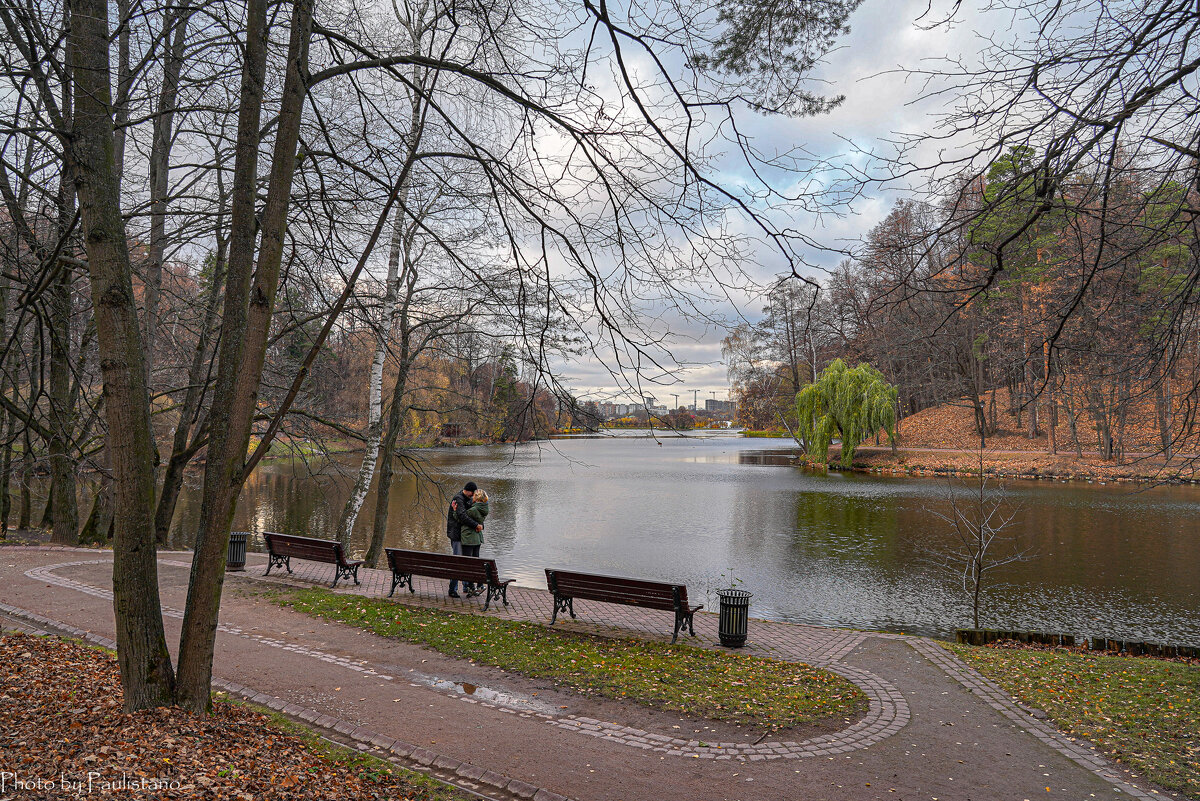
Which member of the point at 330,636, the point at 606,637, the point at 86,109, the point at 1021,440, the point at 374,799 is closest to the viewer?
the point at 374,799

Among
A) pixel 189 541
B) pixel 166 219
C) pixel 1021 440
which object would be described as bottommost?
pixel 189 541

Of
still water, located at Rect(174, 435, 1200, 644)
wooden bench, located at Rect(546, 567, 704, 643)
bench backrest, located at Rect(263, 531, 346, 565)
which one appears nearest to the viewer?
wooden bench, located at Rect(546, 567, 704, 643)

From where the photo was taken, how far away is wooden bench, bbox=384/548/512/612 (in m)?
9.43

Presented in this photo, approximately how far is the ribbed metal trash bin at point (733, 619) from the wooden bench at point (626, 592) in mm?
322

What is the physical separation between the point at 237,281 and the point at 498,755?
3737 mm

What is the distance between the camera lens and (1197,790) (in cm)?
457

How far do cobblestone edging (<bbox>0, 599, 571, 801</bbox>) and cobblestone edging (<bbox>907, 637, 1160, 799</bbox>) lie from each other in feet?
13.0

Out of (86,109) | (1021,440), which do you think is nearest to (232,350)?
(86,109)

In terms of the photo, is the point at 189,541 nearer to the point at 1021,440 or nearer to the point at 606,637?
the point at 606,637

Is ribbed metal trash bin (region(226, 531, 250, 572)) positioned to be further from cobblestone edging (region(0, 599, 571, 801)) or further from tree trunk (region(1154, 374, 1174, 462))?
tree trunk (region(1154, 374, 1174, 462))

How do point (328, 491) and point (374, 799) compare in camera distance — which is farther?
point (328, 491)

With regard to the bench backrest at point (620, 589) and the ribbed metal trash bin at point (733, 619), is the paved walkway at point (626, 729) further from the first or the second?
the bench backrest at point (620, 589)

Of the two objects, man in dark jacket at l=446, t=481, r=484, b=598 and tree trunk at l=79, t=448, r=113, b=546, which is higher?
man in dark jacket at l=446, t=481, r=484, b=598

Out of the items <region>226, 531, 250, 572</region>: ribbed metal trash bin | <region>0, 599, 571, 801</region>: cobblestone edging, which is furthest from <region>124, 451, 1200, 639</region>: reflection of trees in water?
<region>0, 599, 571, 801</region>: cobblestone edging
